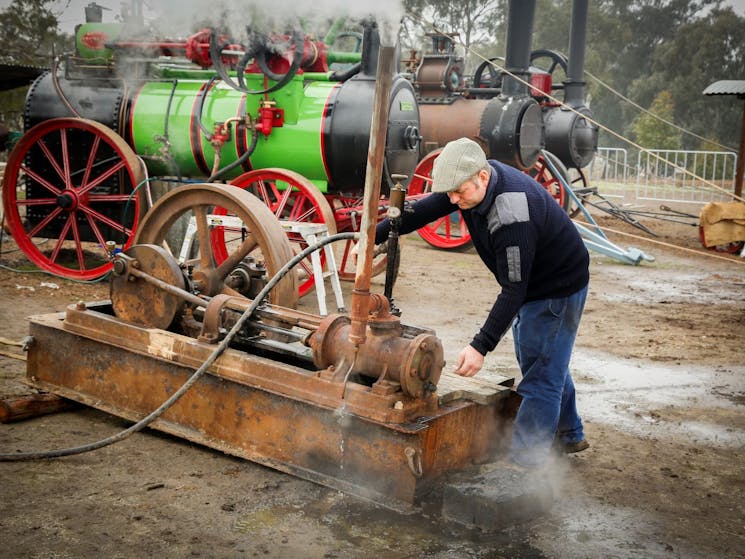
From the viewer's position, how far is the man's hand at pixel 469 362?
3371mm

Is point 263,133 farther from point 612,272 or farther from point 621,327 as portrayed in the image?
point 612,272

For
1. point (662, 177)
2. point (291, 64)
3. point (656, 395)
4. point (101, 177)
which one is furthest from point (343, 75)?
point (662, 177)

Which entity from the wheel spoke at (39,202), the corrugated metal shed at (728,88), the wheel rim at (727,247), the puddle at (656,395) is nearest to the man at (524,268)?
the puddle at (656,395)

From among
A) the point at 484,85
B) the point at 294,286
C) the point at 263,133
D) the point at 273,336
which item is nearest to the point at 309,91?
the point at 263,133

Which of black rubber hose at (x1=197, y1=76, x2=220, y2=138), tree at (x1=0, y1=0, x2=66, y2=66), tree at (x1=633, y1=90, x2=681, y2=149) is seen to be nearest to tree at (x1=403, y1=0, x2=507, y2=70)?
tree at (x1=633, y1=90, x2=681, y2=149)

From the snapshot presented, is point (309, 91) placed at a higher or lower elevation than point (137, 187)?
higher

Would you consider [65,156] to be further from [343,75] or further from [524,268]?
[524,268]

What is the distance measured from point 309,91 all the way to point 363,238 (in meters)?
4.37

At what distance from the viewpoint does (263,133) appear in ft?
23.7

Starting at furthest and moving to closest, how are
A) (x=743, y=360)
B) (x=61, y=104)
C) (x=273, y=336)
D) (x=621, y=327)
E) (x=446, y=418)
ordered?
(x=61, y=104), (x=621, y=327), (x=743, y=360), (x=273, y=336), (x=446, y=418)

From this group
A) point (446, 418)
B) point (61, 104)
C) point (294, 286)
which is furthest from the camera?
point (61, 104)

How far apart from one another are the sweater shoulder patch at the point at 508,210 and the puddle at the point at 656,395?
1829mm

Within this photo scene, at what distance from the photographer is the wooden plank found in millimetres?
3697

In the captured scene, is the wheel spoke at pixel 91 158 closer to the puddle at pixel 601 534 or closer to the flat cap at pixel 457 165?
the flat cap at pixel 457 165
